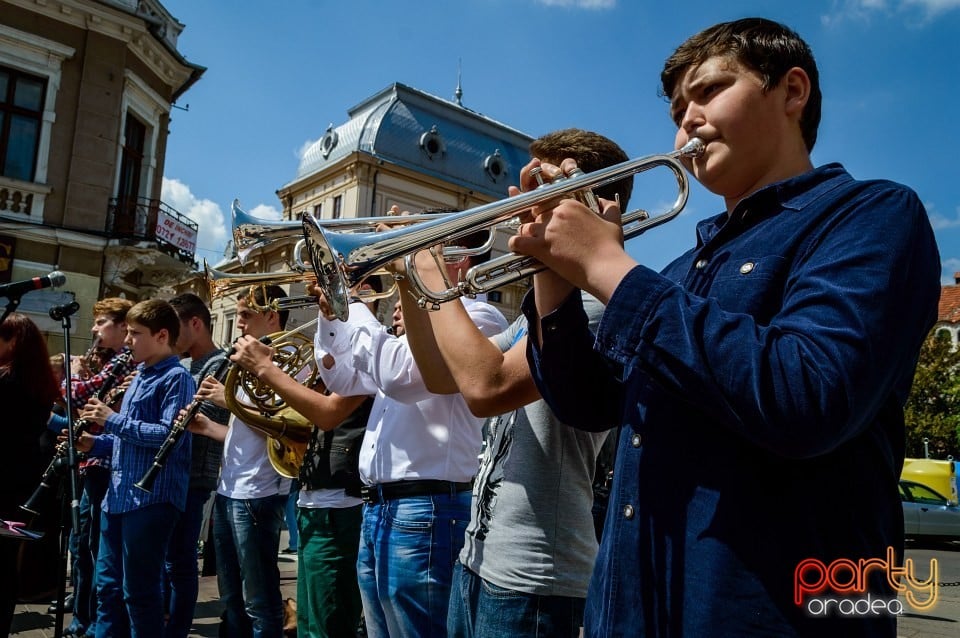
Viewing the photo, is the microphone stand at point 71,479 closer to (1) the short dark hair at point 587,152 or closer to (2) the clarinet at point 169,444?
(2) the clarinet at point 169,444

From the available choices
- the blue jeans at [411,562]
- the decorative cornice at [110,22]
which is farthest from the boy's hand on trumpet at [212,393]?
the decorative cornice at [110,22]

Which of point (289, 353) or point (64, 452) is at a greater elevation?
point (289, 353)

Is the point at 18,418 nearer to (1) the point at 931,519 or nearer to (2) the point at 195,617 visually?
(2) the point at 195,617

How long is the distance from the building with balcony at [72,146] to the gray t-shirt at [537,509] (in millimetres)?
14239

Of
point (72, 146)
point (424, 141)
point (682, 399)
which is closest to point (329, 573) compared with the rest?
point (682, 399)

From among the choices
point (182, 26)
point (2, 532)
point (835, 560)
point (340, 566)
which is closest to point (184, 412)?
point (2, 532)

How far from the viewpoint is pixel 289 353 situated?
4.60 meters

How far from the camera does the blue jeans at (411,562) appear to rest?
2623 millimetres

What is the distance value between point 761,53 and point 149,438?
385cm

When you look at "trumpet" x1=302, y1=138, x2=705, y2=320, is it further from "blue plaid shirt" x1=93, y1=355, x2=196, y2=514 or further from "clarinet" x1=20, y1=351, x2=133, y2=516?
"clarinet" x1=20, y1=351, x2=133, y2=516

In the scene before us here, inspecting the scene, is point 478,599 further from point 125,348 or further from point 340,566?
point 125,348

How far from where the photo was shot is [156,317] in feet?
14.9

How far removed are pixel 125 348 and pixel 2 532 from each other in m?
2.71

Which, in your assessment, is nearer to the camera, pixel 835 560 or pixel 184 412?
pixel 835 560
